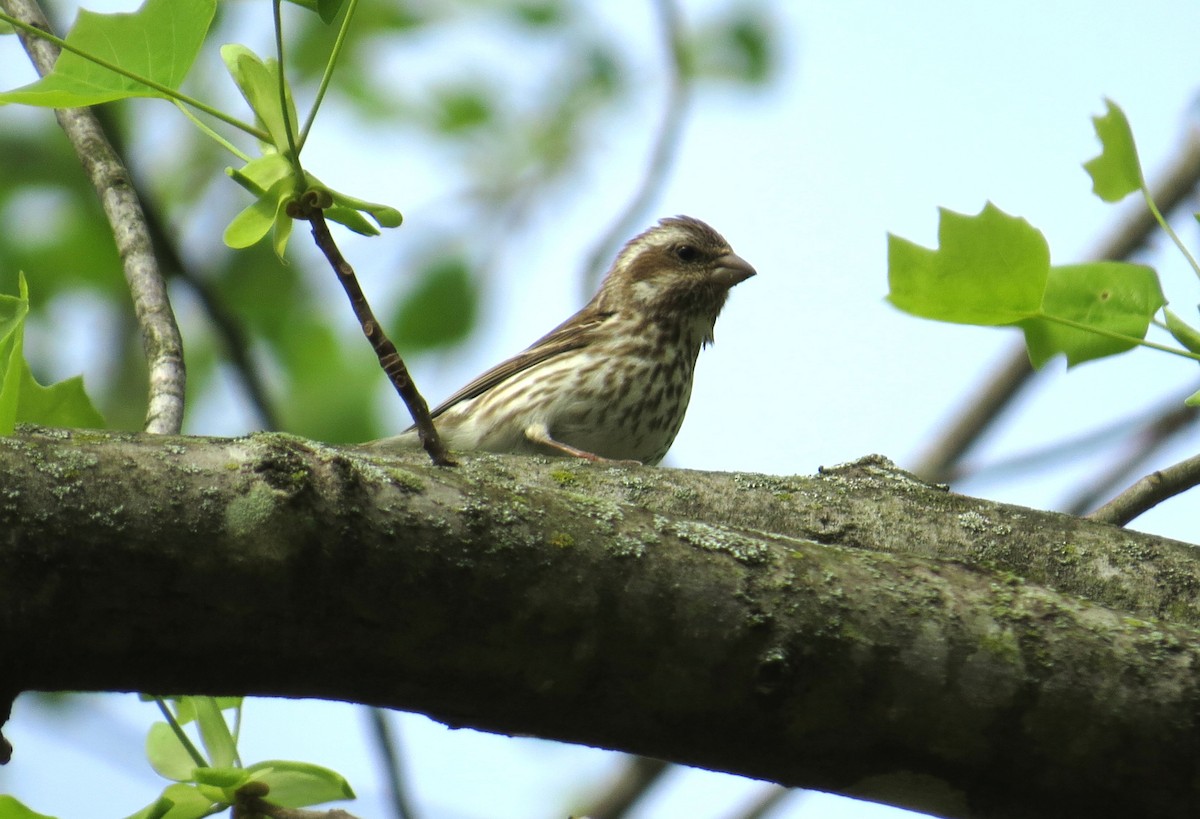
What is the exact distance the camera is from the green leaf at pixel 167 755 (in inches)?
120

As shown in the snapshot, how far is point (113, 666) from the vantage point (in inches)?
85.5

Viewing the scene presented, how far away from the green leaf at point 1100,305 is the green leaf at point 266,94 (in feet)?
5.42

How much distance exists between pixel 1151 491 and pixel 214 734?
2664 millimetres

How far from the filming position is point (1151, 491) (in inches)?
152

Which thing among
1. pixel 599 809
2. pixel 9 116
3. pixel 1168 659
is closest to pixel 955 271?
pixel 1168 659

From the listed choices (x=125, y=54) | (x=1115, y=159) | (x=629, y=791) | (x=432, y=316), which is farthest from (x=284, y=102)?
(x=432, y=316)

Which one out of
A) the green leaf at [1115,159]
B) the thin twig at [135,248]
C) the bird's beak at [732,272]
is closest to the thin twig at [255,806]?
the thin twig at [135,248]

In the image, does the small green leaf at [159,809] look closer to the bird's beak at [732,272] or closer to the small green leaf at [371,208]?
the small green leaf at [371,208]

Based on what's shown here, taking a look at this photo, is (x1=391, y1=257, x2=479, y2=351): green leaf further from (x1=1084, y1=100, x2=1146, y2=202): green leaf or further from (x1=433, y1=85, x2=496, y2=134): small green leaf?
(x1=1084, y1=100, x2=1146, y2=202): green leaf

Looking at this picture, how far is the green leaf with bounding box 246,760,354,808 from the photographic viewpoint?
2.87 m

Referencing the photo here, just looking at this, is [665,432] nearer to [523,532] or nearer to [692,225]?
[692,225]

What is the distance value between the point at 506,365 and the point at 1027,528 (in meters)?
4.96

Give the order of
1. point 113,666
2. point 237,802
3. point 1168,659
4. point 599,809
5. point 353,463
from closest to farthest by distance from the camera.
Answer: point 113,666 < point 353,463 < point 1168,659 < point 237,802 < point 599,809

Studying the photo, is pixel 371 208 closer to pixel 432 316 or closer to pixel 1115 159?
pixel 1115 159
